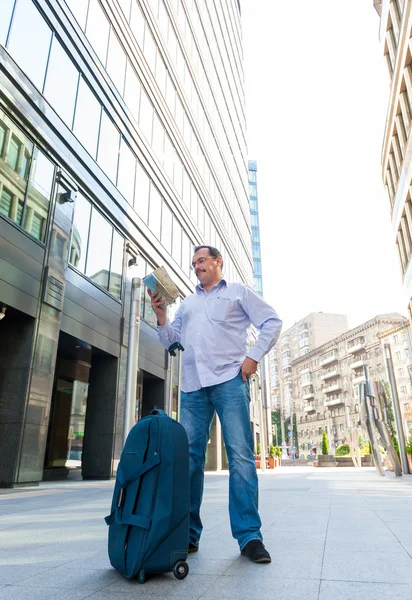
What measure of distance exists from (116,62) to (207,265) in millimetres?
15043

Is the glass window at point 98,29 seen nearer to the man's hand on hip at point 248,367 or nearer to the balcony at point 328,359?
the man's hand on hip at point 248,367

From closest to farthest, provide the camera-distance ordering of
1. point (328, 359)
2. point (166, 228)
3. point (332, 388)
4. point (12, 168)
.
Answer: point (12, 168) < point (166, 228) < point (332, 388) < point (328, 359)

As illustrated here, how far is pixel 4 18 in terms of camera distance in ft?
32.5

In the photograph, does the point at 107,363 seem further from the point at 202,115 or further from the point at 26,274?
the point at 202,115

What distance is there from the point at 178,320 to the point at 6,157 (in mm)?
8224

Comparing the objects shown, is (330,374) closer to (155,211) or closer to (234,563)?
(155,211)

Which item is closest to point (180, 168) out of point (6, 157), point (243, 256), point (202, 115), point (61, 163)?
point (202, 115)

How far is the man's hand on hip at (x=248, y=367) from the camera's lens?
301 cm

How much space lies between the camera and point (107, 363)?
46.5 feet

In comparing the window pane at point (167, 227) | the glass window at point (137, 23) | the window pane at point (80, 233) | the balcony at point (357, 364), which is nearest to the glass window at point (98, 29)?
the glass window at point (137, 23)

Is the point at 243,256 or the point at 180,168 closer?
the point at 180,168

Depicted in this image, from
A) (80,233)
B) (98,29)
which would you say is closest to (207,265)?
(80,233)

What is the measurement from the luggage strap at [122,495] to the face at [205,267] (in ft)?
4.84

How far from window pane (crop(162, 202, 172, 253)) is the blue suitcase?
1703 centimetres
